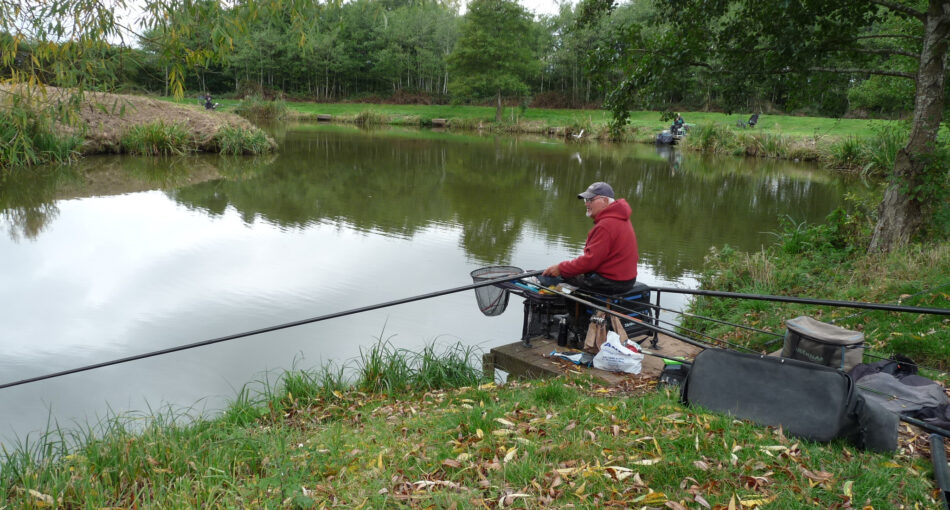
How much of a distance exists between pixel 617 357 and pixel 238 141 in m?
19.2

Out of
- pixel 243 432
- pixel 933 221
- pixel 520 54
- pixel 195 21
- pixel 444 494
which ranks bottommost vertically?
pixel 243 432

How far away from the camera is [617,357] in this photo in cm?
497

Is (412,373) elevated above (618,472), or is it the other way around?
(618,472)

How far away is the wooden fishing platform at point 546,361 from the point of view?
16.6 ft

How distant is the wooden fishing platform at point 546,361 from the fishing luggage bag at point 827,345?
101 cm

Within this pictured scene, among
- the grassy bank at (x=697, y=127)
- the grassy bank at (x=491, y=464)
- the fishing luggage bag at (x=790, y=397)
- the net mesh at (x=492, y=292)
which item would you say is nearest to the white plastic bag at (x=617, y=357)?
the grassy bank at (x=491, y=464)

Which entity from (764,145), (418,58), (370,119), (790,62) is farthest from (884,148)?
(418,58)

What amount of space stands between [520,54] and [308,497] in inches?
1606

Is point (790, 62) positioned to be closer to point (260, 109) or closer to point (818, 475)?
point (818, 475)

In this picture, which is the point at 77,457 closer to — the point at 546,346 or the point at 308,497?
the point at 308,497

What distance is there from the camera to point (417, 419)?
13.7ft

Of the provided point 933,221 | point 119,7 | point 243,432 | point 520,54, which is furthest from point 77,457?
point 520,54

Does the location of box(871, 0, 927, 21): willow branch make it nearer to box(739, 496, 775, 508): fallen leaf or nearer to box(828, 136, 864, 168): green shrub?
box(739, 496, 775, 508): fallen leaf

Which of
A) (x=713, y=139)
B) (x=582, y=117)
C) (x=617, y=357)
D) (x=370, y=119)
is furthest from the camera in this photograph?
(x=370, y=119)
